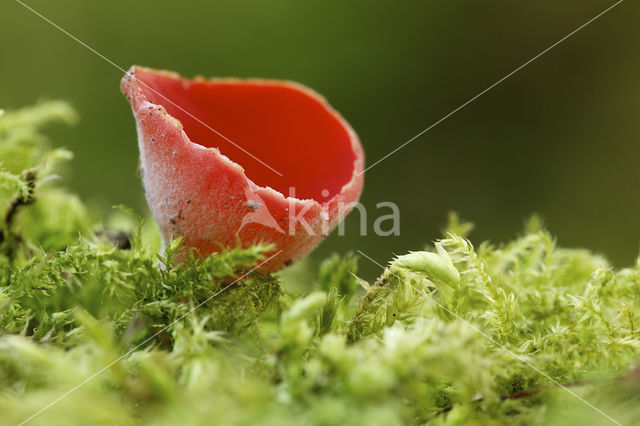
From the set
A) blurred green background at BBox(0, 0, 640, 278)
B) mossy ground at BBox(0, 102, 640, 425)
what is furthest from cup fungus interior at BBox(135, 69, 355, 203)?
blurred green background at BBox(0, 0, 640, 278)

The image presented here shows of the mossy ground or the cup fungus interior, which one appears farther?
the cup fungus interior

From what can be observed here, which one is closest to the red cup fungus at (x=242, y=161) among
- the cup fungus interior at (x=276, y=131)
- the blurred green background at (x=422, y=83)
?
the cup fungus interior at (x=276, y=131)

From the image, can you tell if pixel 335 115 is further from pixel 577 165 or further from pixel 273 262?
pixel 577 165

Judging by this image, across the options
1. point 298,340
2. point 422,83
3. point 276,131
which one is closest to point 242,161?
point 276,131

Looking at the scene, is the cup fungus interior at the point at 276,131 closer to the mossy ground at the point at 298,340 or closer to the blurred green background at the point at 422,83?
the mossy ground at the point at 298,340

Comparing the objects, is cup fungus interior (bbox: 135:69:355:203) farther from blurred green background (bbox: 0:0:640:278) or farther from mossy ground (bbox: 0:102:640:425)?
blurred green background (bbox: 0:0:640:278)

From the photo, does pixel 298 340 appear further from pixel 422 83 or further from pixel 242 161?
pixel 422 83
